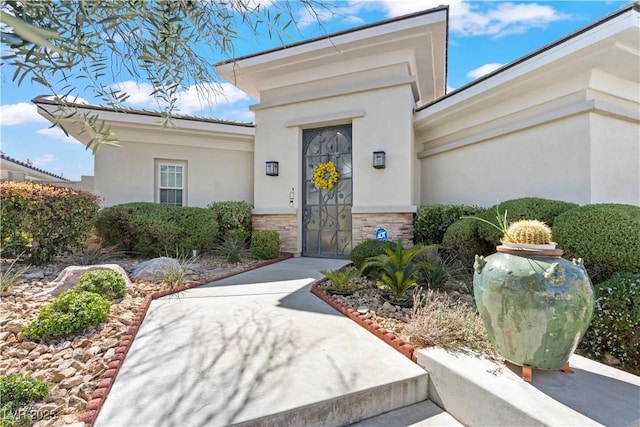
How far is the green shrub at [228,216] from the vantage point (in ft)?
30.6

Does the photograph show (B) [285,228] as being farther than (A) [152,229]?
Yes

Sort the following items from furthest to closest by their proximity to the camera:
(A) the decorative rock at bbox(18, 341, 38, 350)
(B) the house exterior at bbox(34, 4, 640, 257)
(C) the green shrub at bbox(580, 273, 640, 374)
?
(B) the house exterior at bbox(34, 4, 640, 257) → (C) the green shrub at bbox(580, 273, 640, 374) → (A) the decorative rock at bbox(18, 341, 38, 350)

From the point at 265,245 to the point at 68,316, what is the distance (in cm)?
530

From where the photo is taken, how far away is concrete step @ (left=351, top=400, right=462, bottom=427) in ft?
8.59

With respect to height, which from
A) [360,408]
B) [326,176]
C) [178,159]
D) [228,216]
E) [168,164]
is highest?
[178,159]

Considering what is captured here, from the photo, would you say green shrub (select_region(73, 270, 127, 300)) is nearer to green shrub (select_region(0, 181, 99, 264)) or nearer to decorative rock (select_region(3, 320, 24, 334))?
decorative rock (select_region(3, 320, 24, 334))

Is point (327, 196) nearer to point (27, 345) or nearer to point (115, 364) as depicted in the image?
point (115, 364)

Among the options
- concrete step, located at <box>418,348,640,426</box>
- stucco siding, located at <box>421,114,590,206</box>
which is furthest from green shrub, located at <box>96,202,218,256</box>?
stucco siding, located at <box>421,114,590,206</box>

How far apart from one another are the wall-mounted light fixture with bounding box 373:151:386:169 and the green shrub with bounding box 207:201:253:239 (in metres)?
4.25

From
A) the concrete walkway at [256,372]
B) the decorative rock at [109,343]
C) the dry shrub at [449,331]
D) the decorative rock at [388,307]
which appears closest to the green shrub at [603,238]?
the dry shrub at [449,331]

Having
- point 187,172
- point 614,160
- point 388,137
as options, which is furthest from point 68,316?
point 614,160

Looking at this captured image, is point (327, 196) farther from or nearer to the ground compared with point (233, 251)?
farther from the ground

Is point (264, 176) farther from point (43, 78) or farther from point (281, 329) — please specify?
point (43, 78)

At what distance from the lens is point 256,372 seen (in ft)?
9.54
